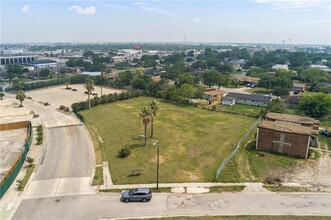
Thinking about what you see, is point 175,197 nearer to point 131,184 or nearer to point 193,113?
point 131,184

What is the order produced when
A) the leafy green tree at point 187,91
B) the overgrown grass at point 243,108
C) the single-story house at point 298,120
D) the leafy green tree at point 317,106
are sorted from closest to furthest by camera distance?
the single-story house at point 298,120, the leafy green tree at point 317,106, the overgrown grass at point 243,108, the leafy green tree at point 187,91

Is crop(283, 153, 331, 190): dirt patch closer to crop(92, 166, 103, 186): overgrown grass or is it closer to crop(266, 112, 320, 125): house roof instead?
crop(266, 112, 320, 125): house roof

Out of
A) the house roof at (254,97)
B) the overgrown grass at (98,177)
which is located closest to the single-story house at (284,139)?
the overgrown grass at (98,177)

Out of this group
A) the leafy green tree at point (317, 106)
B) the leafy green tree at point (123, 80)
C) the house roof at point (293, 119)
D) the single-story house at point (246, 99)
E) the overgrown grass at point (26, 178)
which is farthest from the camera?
the leafy green tree at point (123, 80)

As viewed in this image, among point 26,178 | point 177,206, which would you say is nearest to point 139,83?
point 26,178

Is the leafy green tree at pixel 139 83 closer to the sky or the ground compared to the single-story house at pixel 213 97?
closer to the sky

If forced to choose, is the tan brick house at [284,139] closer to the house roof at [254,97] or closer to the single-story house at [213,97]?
the house roof at [254,97]

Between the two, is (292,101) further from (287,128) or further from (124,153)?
(124,153)

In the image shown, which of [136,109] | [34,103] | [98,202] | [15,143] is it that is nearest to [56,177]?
[98,202]
